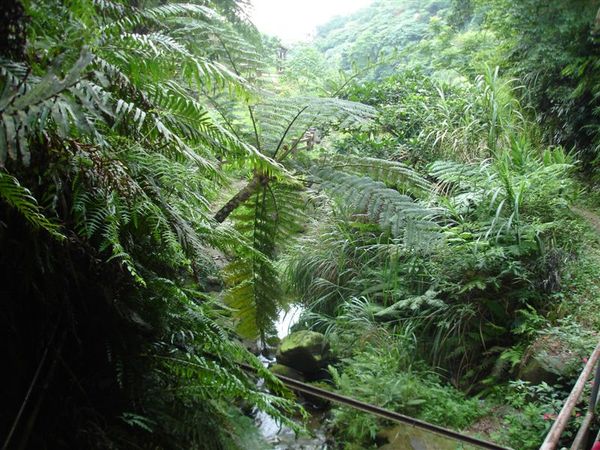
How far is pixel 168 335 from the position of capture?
1240 mm

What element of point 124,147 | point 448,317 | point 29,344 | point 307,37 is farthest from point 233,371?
point 307,37

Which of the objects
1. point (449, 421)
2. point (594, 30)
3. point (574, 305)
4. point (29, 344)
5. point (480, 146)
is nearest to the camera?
point (29, 344)

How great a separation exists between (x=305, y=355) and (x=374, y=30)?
10.6m

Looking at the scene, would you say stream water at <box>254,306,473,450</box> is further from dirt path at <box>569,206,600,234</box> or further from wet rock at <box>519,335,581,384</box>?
dirt path at <box>569,206,600,234</box>

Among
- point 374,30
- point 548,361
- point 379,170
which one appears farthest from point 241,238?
point 374,30

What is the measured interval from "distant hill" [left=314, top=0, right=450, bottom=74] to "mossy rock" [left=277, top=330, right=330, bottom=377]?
691cm

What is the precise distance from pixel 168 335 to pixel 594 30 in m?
4.89

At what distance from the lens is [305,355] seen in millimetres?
3838

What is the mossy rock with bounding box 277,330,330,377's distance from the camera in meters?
3.84

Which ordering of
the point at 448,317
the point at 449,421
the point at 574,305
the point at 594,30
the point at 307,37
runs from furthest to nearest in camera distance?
the point at 307,37, the point at 594,30, the point at 448,317, the point at 574,305, the point at 449,421

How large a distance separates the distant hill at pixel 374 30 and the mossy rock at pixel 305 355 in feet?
22.7

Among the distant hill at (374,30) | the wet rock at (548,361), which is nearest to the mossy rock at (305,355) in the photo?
the wet rock at (548,361)

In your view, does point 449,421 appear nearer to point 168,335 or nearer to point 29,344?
point 168,335

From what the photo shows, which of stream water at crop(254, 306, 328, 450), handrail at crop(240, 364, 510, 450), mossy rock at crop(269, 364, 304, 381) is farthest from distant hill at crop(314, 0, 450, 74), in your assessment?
handrail at crop(240, 364, 510, 450)
